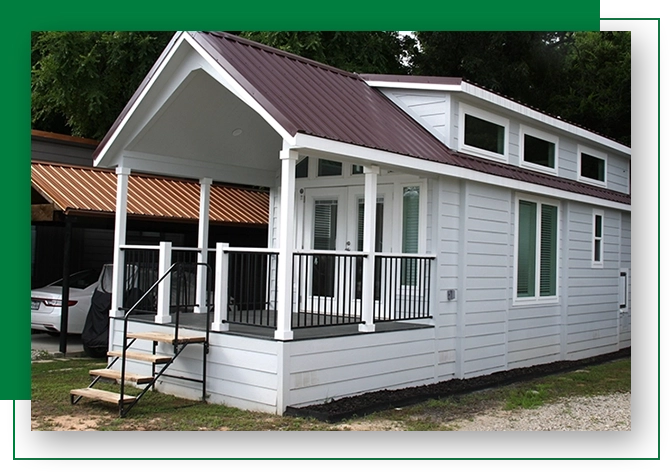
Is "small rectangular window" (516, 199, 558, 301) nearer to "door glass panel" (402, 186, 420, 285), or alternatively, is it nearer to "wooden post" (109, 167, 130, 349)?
"door glass panel" (402, 186, 420, 285)

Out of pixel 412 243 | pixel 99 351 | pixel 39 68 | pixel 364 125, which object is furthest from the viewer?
pixel 39 68

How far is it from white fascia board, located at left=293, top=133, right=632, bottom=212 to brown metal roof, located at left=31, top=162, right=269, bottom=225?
17.6 ft

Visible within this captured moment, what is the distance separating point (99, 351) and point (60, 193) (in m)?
2.57

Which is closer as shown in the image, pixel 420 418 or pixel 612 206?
pixel 420 418

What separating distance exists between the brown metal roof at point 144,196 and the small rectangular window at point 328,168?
9.82 feet

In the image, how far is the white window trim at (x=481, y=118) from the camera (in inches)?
417

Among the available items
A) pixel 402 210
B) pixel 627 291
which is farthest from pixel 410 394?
pixel 627 291

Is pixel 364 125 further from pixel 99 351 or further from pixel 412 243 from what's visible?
pixel 99 351

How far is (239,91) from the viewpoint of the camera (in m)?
7.99

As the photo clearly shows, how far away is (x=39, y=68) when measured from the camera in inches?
794

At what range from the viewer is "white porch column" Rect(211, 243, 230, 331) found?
841 cm
